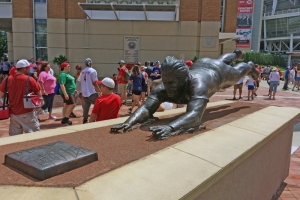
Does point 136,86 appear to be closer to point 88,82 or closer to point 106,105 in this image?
point 88,82

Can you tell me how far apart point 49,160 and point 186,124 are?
62.7 inches

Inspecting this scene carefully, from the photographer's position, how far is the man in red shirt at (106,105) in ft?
14.4

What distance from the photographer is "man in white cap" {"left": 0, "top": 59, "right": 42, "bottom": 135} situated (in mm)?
4570

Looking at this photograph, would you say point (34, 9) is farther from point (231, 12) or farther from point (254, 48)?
point (254, 48)

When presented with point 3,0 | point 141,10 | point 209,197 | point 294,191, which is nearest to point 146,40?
point 141,10

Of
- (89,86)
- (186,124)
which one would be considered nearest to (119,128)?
(186,124)

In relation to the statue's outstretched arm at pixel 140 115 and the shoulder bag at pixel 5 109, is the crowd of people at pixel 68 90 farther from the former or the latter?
the statue's outstretched arm at pixel 140 115

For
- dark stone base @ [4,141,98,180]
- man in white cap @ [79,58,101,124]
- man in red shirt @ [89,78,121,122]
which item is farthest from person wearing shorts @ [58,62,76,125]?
dark stone base @ [4,141,98,180]

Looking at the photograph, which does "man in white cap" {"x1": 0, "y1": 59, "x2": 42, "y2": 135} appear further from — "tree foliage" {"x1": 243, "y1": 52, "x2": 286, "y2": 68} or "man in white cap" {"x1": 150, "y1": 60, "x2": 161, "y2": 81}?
"tree foliage" {"x1": 243, "y1": 52, "x2": 286, "y2": 68}

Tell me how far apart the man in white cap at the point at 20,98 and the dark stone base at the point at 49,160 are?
2.46 meters

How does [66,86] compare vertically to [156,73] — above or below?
below

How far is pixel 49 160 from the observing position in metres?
2.11

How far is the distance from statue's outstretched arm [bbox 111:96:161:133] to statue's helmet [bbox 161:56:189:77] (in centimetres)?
56

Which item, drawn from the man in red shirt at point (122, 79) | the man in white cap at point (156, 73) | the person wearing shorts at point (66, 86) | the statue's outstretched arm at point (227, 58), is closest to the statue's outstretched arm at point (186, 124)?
the statue's outstretched arm at point (227, 58)
